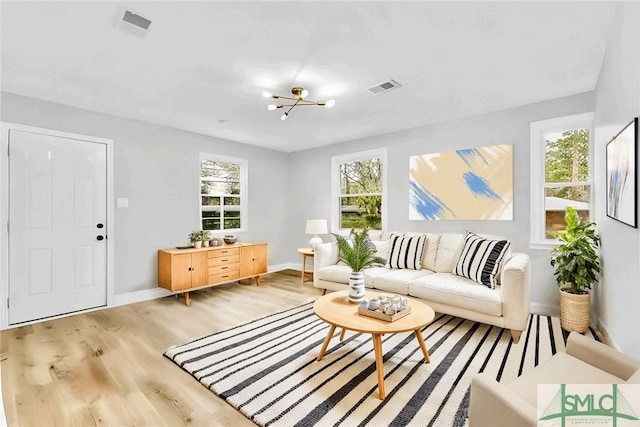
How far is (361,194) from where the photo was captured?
5.32 meters

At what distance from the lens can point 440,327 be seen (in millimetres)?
3146

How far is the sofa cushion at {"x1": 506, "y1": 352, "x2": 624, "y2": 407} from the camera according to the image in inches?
53.5

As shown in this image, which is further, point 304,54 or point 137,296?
point 137,296

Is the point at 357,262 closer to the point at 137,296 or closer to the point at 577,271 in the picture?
the point at 577,271

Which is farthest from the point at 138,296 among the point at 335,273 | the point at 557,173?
the point at 557,173

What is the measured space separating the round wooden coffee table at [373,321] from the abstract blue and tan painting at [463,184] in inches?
77.8

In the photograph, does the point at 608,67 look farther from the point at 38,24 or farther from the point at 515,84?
the point at 38,24

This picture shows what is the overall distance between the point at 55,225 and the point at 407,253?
4143 mm

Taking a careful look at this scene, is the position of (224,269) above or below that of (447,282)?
below

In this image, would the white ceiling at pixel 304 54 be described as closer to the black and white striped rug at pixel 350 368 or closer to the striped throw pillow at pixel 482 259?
the striped throw pillow at pixel 482 259

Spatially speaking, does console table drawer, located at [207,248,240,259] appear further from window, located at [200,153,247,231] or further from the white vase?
the white vase

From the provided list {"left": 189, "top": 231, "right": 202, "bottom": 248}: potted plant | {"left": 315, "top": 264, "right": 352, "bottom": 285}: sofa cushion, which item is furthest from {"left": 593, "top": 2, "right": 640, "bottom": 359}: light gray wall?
{"left": 189, "top": 231, "right": 202, "bottom": 248}: potted plant

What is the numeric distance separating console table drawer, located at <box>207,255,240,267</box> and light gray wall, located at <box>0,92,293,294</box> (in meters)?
0.63

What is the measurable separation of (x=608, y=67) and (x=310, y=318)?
3.47 meters
